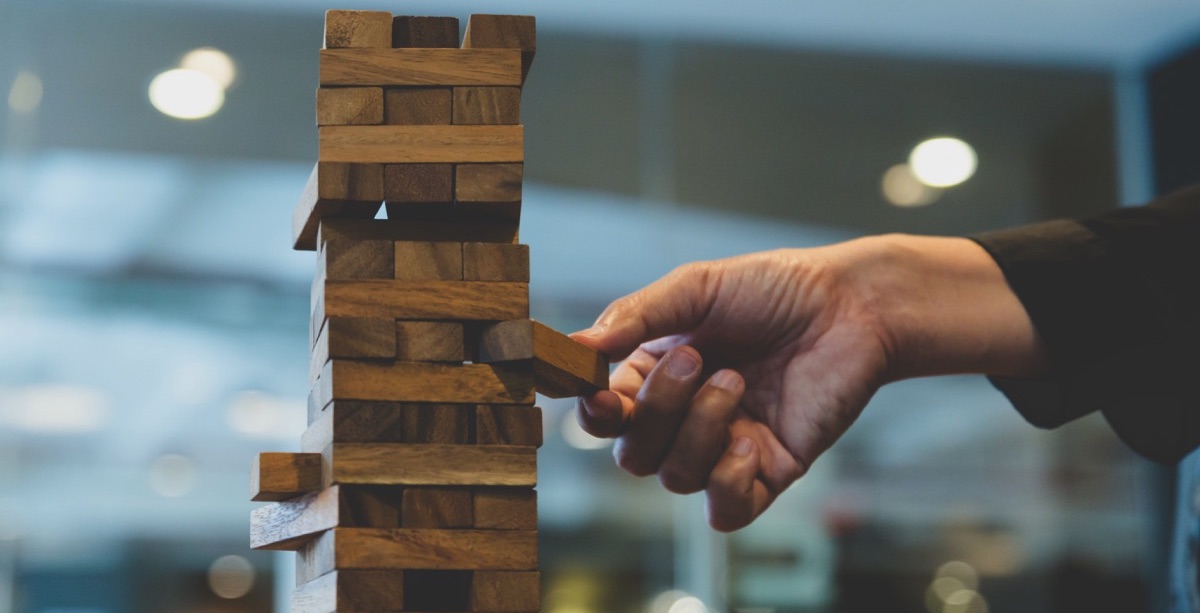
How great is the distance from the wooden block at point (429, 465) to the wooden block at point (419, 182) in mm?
168

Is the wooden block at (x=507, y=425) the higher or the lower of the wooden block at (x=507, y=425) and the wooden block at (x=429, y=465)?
the higher

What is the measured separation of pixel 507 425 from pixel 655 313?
33 cm

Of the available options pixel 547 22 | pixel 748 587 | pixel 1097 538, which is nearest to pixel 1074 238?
pixel 748 587

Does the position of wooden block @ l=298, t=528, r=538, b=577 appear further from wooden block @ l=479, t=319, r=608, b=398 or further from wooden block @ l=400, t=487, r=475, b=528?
wooden block @ l=479, t=319, r=608, b=398

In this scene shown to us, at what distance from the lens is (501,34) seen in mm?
888

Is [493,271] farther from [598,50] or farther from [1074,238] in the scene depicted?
[598,50]

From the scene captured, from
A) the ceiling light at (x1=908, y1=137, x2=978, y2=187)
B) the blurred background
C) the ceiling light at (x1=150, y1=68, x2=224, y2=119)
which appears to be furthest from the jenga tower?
the ceiling light at (x1=908, y1=137, x2=978, y2=187)

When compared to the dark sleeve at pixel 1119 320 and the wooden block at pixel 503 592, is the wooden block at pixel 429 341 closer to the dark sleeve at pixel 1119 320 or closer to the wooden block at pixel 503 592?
the wooden block at pixel 503 592

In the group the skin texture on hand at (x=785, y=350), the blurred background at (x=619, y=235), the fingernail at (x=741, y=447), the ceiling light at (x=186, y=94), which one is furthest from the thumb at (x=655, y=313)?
the ceiling light at (x=186, y=94)

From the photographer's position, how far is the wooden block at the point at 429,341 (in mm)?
816

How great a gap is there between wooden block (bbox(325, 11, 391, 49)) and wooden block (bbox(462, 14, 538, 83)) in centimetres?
6

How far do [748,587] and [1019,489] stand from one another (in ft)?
3.23

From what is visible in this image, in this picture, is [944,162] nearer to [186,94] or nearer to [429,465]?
[186,94]

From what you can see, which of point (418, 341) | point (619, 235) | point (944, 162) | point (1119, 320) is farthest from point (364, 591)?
point (944, 162)
